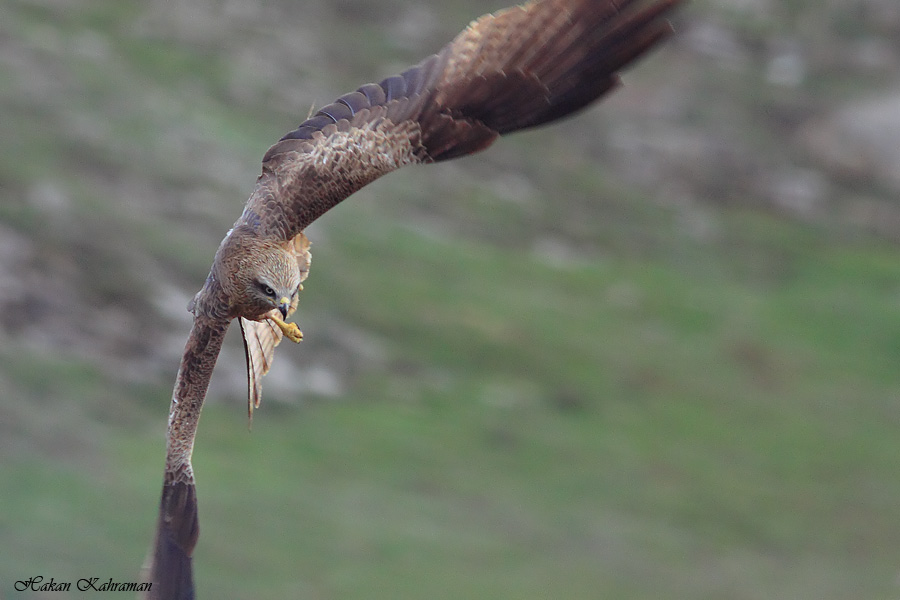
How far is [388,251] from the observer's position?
28.5 metres

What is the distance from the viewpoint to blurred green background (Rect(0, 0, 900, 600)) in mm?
18547

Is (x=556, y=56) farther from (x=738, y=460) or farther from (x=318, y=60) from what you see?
(x=318, y=60)

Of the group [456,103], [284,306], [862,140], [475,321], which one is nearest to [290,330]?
[284,306]

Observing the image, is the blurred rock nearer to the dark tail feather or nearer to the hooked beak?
the dark tail feather

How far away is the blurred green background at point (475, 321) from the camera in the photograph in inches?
730

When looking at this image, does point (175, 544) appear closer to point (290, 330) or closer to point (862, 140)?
point (290, 330)

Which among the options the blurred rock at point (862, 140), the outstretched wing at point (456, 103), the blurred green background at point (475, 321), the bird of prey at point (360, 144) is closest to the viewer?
the outstretched wing at point (456, 103)

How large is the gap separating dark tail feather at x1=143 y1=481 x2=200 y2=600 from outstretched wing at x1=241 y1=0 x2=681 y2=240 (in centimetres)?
188

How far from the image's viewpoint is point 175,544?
9.59 m

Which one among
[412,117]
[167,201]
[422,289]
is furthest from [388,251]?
[412,117]

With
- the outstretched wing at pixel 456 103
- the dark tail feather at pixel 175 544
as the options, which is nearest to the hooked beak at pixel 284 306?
the outstretched wing at pixel 456 103

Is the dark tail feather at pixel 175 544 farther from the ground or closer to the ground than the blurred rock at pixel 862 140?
closer to the ground

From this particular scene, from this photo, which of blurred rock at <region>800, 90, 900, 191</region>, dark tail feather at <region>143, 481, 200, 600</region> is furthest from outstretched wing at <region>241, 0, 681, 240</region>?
blurred rock at <region>800, 90, 900, 191</region>

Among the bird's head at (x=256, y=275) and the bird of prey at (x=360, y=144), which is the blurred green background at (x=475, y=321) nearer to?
the bird of prey at (x=360, y=144)
